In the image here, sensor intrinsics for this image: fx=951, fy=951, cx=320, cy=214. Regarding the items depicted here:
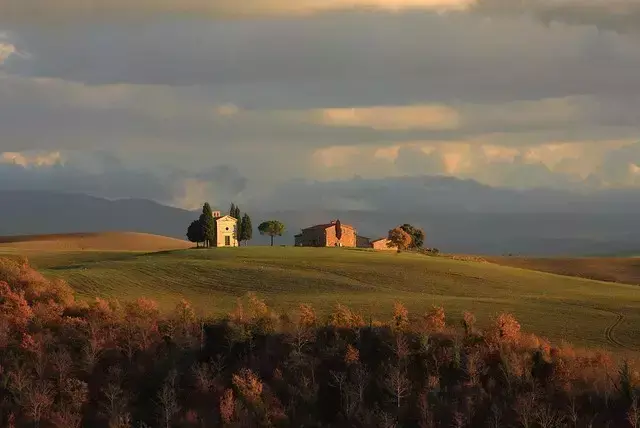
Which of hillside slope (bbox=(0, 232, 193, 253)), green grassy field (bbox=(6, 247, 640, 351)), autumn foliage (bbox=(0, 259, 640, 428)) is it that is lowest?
autumn foliage (bbox=(0, 259, 640, 428))

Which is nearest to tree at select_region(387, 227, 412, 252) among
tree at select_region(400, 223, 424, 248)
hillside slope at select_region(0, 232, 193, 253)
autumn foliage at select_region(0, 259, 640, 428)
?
tree at select_region(400, 223, 424, 248)

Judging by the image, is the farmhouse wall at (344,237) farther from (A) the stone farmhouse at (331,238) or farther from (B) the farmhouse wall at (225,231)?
(B) the farmhouse wall at (225,231)

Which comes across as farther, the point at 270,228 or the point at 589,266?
the point at 270,228

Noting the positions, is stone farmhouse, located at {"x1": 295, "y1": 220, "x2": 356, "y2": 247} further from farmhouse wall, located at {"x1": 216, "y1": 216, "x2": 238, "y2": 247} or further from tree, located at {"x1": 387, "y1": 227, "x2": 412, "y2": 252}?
tree, located at {"x1": 387, "y1": 227, "x2": 412, "y2": 252}

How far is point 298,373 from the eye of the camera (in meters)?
60.0

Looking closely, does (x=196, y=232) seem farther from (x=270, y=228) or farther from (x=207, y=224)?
(x=270, y=228)

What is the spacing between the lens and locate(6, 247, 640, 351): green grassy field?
72.1 metres

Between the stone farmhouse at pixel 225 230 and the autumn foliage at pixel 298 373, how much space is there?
79.5m

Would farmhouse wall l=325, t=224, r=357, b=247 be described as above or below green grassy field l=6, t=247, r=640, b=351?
above

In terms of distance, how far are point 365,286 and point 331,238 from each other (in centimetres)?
6176

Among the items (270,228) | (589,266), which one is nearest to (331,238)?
(270,228)

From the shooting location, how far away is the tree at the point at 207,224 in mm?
145625

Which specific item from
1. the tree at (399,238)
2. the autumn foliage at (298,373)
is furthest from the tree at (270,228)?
the autumn foliage at (298,373)

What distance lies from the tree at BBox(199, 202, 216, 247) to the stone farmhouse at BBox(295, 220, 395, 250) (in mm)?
16254
